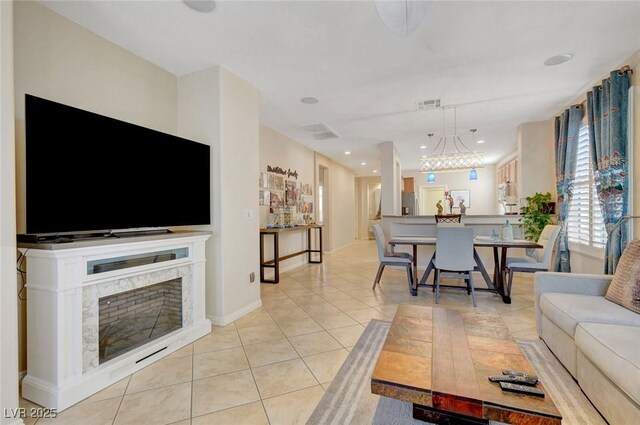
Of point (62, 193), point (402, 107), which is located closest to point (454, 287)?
point (402, 107)

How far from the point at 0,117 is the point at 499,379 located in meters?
2.68

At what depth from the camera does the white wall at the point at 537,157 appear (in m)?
4.94

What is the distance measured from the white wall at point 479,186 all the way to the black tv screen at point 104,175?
8.40 m

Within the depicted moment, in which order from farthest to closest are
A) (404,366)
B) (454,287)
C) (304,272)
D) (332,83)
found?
(304,272) → (454,287) → (332,83) → (404,366)

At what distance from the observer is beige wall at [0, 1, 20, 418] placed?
1.48m

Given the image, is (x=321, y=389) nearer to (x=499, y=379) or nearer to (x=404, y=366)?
(x=404, y=366)

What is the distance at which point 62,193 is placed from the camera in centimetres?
190

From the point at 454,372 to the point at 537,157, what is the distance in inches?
204

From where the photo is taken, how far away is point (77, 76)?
236 cm

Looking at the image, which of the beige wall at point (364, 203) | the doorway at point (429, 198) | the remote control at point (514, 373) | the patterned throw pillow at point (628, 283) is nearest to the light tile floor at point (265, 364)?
the patterned throw pillow at point (628, 283)

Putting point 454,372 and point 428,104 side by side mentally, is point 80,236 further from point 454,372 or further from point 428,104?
point 428,104

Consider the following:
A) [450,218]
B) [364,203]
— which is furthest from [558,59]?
[364,203]

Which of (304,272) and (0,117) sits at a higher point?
(0,117)

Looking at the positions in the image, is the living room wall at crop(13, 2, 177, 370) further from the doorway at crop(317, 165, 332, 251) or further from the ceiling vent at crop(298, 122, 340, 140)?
the doorway at crop(317, 165, 332, 251)
